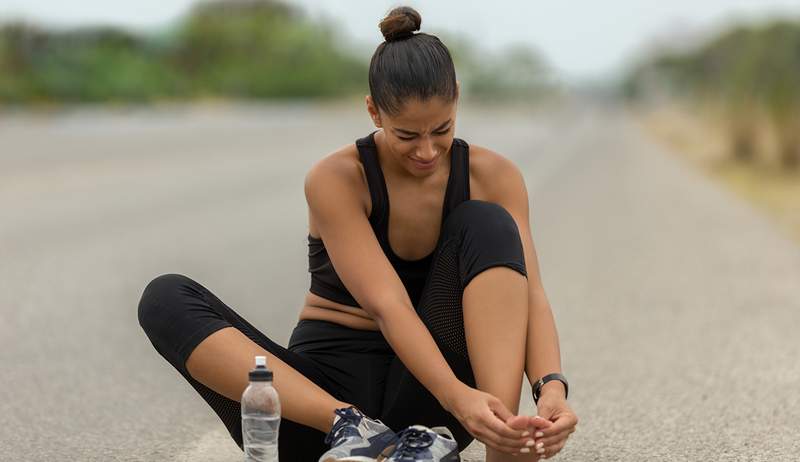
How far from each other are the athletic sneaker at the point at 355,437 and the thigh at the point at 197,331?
0.59 feet

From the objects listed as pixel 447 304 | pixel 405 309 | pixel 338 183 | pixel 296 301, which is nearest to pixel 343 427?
pixel 405 309

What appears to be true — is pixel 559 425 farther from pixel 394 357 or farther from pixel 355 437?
pixel 394 357

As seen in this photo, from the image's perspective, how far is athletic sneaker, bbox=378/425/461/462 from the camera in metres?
3.25

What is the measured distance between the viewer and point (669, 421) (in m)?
4.56

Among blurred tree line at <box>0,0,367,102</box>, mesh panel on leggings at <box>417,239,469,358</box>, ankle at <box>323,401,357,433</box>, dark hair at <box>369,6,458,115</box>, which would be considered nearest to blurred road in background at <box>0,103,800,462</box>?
mesh panel on leggings at <box>417,239,469,358</box>

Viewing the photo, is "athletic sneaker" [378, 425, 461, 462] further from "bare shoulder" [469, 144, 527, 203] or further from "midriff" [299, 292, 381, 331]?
"bare shoulder" [469, 144, 527, 203]

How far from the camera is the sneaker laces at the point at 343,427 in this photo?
10.9 ft

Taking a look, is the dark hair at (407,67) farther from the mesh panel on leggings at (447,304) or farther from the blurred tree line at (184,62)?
the blurred tree line at (184,62)

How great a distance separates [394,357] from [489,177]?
23.8 inches

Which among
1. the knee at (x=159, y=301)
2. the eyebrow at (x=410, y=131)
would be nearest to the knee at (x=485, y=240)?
the eyebrow at (x=410, y=131)

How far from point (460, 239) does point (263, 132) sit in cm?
2925

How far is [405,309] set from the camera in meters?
3.49

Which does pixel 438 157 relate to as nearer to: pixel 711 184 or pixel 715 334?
pixel 715 334

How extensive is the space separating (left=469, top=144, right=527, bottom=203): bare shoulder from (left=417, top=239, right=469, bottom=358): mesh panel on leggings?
0.28 m
